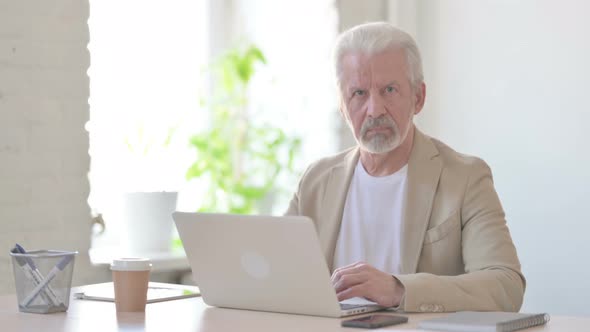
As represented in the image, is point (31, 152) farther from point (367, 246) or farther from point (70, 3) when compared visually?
point (367, 246)

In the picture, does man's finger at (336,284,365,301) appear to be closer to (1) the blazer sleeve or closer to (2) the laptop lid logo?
(1) the blazer sleeve

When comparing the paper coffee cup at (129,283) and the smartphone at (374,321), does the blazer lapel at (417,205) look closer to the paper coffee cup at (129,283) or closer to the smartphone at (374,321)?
the smartphone at (374,321)

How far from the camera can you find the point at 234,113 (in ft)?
13.1

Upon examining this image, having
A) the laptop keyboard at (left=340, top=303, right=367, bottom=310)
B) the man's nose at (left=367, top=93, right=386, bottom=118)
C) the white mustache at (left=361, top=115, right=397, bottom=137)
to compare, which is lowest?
the laptop keyboard at (left=340, top=303, right=367, bottom=310)

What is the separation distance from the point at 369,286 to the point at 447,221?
0.49 meters

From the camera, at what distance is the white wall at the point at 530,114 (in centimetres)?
343

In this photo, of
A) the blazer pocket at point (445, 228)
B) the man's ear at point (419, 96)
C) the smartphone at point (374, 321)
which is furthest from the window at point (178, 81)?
the smartphone at point (374, 321)

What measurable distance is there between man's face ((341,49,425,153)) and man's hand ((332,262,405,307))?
1.89ft

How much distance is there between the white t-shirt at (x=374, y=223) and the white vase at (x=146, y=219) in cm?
93

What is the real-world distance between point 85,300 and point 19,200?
2.69 feet

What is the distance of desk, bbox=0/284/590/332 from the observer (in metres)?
1.72

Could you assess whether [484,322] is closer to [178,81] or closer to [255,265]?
[255,265]

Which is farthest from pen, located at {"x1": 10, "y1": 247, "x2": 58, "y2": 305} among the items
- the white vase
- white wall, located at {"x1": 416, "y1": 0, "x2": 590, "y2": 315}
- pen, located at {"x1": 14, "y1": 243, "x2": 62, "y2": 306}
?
white wall, located at {"x1": 416, "y1": 0, "x2": 590, "y2": 315}

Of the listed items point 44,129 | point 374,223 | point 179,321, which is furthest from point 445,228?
point 44,129
